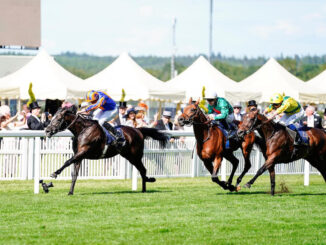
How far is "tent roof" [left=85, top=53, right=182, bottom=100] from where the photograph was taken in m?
22.0

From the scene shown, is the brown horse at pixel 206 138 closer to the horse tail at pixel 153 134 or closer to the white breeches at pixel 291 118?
the white breeches at pixel 291 118

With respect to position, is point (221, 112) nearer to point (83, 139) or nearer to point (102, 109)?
point (102, 109)

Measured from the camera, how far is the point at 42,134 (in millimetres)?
13984

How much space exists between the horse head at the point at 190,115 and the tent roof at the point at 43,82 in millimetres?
7990

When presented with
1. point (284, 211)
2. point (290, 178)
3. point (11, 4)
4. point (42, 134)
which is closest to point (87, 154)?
point (42, 134)

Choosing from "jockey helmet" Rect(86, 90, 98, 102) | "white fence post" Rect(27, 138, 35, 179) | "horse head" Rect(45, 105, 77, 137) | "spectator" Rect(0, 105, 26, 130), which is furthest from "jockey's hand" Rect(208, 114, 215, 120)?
"spectator" Rect(0, 105, 26, 130)

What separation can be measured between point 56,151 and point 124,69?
8275 millimetres

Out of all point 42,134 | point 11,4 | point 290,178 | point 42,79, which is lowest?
point 290,178

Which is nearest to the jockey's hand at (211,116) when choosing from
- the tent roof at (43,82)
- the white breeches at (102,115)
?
the white breeches at (102,115)

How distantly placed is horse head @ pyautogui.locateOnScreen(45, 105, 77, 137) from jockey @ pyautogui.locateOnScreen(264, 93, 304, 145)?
140 inches

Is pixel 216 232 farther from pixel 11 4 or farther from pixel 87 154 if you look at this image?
pixel 11 4

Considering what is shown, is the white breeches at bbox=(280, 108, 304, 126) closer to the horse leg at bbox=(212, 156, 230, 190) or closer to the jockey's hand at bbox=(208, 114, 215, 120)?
the jockey's hand at bbox=(208, 114, 215, 120)

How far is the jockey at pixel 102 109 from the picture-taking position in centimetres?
1340

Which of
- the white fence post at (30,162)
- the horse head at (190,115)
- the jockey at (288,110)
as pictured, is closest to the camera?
the horse head at (190,115)
